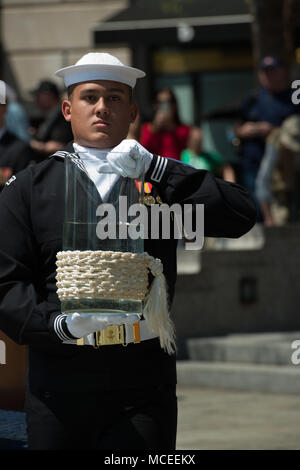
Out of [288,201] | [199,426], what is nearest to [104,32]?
[288,201]

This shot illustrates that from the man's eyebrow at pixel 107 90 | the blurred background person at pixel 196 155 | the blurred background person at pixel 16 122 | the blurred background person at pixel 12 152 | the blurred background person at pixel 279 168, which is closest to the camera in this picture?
the man's eyebrow at pixel 107 90

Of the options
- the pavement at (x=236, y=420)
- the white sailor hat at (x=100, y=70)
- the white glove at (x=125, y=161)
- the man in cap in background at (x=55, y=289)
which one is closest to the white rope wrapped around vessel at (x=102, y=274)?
the man in cap in background at (x=55, y=289)

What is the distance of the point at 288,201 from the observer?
1229 cm

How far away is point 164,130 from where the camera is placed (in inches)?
469

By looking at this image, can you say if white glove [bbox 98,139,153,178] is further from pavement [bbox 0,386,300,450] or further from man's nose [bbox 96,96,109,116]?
pavement [bbox 0,386,300,450]

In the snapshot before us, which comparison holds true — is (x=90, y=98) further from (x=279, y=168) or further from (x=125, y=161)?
(x=279, y=168)

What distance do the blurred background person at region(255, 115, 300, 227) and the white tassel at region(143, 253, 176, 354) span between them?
7701mm

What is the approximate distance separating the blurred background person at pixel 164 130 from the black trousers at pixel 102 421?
7.83 metres

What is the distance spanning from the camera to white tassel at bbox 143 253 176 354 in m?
3.92

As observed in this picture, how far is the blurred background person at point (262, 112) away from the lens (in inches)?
461

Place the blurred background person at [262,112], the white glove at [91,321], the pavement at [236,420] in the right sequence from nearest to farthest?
the white glove at [91,321]
the pavement at [236,420]
the blurred background person at [262,112]

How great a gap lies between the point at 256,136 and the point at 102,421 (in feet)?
27.1

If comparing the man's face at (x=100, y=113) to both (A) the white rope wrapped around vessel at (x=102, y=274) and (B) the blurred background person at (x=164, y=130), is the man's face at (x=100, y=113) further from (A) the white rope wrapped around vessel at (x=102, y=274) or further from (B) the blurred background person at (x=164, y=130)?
(B) the blurred background person at (x=164, y=130)

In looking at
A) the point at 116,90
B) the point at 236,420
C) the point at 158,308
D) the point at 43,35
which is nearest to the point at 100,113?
the point at 116,90
